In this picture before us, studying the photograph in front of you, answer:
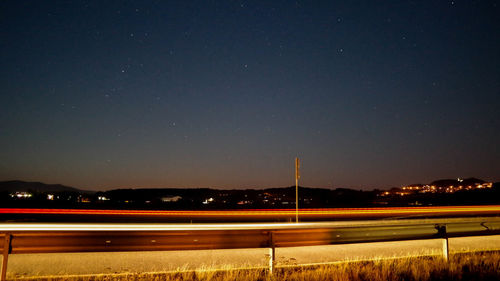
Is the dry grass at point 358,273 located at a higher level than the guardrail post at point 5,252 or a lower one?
lower

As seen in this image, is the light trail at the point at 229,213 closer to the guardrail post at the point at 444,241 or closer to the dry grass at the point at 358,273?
the guardrail post at the point at 444,241

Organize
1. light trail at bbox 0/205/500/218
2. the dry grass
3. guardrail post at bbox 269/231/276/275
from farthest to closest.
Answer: light trail at bbox 0/205/500/218, guardrail post at bbox 269/231/276/275, the dry grass

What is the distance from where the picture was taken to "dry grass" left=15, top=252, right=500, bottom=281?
706 centimetres

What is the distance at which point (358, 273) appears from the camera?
7383 mm

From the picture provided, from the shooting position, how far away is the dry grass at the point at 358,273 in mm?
7059

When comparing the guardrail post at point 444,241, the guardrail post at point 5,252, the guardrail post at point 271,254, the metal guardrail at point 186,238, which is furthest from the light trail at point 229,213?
the guardrail post at point 5,252

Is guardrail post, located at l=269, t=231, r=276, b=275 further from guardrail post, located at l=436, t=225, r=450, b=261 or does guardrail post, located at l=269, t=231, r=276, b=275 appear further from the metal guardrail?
guardrail post, located at l=436, t=225, r=450, b=261

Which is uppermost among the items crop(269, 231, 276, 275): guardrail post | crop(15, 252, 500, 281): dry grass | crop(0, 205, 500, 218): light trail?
crop(269, 231, 276, 275): guardrail post

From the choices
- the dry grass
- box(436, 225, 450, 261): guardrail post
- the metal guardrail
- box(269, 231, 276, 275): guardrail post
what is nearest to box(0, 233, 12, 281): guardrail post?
the metal guardrail

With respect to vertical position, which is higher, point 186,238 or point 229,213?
point 186,238

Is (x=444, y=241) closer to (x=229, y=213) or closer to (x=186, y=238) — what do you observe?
(x=186, y=238)

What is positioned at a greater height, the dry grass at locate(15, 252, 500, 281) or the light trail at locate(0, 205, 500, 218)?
the dry grass at locate(15, 252, 500, 281)

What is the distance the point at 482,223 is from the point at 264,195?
455 ft

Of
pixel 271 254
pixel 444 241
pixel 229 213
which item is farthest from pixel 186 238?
pixel 229 213
